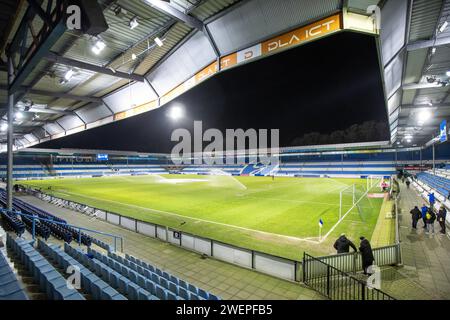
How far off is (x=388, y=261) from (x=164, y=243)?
9.50 metres

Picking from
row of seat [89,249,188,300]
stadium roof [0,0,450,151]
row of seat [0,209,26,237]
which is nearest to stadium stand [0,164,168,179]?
stadium roof [0,0,450,151]

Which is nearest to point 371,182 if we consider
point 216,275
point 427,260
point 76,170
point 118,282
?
point 427,260

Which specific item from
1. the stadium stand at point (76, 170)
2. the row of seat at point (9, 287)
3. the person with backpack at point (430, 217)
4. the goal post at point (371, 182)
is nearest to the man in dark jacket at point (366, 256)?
the person with backpack at point (430, 217)

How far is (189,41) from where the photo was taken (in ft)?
32.7

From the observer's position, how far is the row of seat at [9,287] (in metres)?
4.03

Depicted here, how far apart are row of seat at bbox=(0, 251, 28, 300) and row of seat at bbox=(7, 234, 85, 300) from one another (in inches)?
20.1

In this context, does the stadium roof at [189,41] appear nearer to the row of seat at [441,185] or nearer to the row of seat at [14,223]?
the row of seat at [14,223]

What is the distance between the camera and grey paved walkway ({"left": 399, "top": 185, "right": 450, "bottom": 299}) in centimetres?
727

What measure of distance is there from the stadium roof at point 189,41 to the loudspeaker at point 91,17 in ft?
3.42

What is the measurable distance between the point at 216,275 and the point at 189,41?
9.29 metres

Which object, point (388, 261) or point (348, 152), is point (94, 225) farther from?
point (348, 152)
